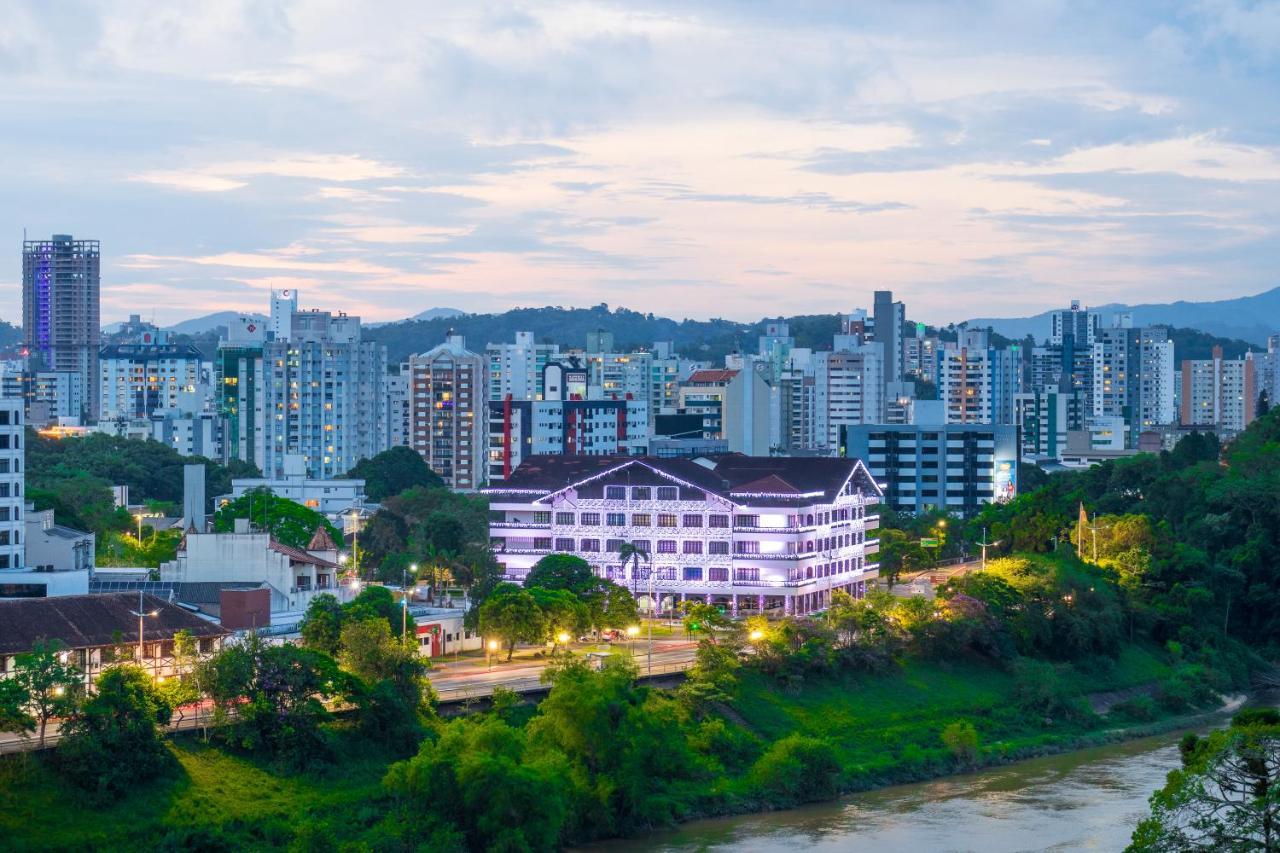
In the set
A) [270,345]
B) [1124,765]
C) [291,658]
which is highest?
[270,345]

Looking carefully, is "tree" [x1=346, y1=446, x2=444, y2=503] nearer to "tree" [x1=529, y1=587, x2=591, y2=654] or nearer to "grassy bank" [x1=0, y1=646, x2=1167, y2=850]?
"tree" [x1=529, y1=587, x2=591, y2=654]

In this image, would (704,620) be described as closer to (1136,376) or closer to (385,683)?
(385,683)

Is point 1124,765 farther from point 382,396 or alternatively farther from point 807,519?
point 382,396

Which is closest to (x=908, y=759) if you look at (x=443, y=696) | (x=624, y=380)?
(x=443, y=696)

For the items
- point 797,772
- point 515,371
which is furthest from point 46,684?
point 515,371

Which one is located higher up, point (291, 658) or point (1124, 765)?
point (291, 658)

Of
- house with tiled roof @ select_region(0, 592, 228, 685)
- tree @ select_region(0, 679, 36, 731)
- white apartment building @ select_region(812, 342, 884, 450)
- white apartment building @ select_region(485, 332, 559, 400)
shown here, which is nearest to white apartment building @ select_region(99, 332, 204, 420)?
white apartment building @ select_region(485, 332, 559, 400)

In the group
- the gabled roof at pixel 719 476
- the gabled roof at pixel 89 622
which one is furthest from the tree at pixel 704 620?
the gabled roof at pixel 89 622
